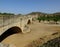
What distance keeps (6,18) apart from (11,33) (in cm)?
982

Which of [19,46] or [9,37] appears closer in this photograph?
[19,46]

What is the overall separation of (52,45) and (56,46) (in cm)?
56

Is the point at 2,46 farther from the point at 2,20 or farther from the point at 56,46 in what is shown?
the point at 56,46

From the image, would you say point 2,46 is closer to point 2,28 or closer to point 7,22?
point 2,28

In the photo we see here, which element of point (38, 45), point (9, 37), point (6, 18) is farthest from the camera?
point (9, 37)

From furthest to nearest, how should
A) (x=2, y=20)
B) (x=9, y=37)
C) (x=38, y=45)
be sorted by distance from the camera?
1. (x=9, y=37)
2. (x=38, y=45)
3. (x=2, y=20)

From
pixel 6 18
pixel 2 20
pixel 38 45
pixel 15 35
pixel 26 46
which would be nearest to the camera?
pixel 2 20

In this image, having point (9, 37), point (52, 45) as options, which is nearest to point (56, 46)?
point (52, 45)

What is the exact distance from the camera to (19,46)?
944 inches

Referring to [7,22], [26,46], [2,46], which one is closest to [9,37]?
[26,46]

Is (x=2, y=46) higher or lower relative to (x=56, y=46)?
higher

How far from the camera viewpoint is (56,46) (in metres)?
24.9

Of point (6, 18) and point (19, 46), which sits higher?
point (6, 18)

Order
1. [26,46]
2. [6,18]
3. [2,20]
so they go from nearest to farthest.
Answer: [2,20] → [6,18] → [26,46]
